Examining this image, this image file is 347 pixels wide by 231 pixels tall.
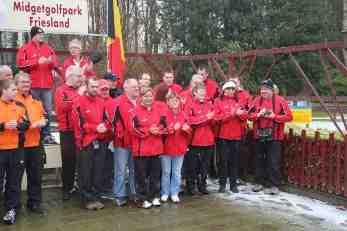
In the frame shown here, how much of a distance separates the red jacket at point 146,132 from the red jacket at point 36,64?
5.81 feet

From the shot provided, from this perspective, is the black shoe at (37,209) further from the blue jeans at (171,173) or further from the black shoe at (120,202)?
the blue jeans at (171,173)

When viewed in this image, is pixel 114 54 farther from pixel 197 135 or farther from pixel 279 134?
pixel 279 134

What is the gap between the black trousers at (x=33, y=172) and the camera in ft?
20.1

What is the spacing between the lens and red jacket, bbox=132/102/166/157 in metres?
6.35

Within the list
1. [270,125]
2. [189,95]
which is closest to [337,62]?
[270,125]

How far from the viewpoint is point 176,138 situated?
22.1 ft

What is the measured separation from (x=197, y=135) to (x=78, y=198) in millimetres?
1886

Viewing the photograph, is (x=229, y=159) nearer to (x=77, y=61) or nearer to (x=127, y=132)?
(x=127, y=132)

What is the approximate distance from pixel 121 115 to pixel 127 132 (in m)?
0.24

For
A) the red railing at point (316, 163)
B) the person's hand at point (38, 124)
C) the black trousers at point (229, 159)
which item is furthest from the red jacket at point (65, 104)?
the red railing at point (316, 163)

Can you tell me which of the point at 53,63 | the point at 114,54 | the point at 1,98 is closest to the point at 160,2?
the point at 114,54

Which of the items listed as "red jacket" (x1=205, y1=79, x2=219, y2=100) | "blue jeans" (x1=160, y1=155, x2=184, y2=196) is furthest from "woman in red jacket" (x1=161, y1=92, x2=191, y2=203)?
"red jacket" (x1=205, y1=79, x2=219, y2=100)

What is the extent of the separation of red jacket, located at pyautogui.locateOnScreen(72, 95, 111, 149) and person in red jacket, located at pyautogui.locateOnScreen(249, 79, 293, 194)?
2.25 meters

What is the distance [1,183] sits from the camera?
584 cm
